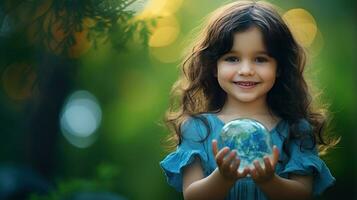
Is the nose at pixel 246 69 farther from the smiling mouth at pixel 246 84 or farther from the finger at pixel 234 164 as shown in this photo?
the finger at pixel 234 164

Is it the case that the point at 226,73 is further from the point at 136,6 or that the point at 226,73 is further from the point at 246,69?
the point at 136,6

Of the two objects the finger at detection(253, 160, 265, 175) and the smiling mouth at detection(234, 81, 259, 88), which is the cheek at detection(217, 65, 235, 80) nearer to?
the smiling mouth at detection(234, 81, 259, 88)

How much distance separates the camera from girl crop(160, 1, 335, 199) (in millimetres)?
2674

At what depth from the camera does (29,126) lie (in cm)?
639

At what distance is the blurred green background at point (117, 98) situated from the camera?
15.5 feet

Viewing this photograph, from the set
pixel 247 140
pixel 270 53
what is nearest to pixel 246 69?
pixel 270 53

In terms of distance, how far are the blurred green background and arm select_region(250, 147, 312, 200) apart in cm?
129

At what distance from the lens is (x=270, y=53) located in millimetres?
2715

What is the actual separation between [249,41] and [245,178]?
0.46 meters

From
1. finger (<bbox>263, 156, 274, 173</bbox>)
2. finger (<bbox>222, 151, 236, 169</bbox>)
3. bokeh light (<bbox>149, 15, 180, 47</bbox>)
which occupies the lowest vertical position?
finger (<bbox>263, 156, 274, 173</bbox>)

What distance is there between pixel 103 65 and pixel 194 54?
12.9 ft

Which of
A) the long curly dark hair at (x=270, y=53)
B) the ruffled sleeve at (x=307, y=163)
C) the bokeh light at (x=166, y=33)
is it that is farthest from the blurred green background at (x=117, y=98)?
the ruffled sleeve at (x=307, y=163)

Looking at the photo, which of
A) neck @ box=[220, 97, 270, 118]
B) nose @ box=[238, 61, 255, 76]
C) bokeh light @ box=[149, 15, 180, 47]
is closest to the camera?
nose @ box=[238, 61, 255, 76]

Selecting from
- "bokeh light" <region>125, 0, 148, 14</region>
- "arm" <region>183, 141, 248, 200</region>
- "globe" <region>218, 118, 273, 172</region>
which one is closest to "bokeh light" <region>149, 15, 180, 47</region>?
"bokeh light" <region>125, 0, 148, 14</region>
